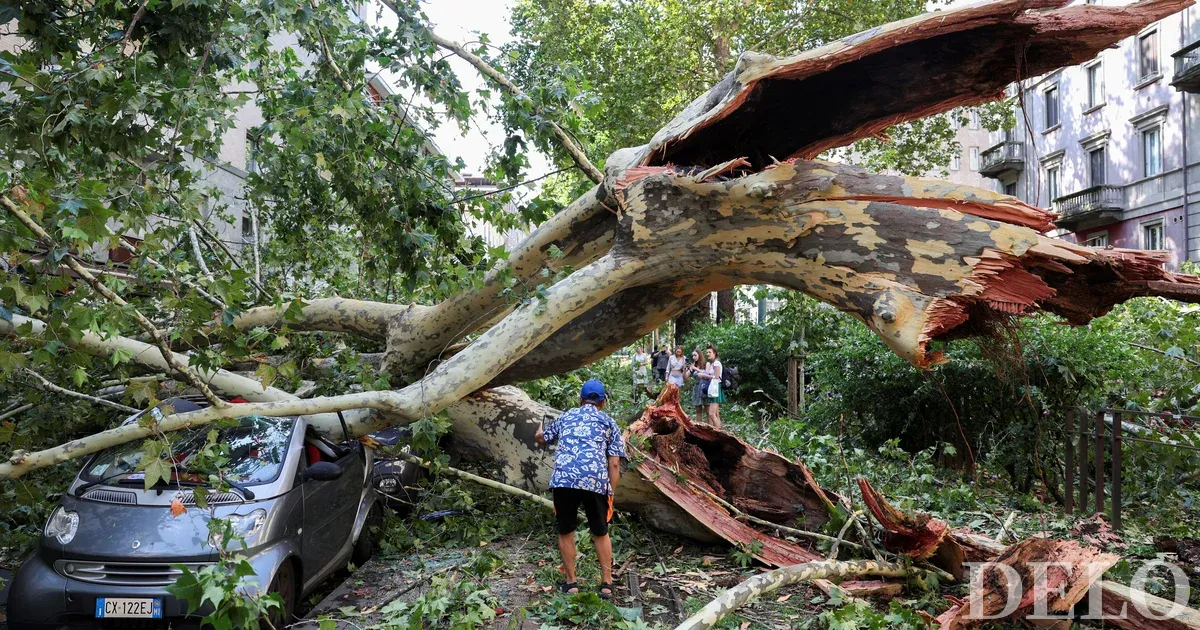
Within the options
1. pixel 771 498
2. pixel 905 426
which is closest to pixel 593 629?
pixel 771 498

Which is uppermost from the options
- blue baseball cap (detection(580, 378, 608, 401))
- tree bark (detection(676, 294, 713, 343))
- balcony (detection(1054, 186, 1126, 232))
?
balcony (detection(1054, 186, 1126, 232))

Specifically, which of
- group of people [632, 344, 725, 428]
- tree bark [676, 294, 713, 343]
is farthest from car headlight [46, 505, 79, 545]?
tree bark [676, 294, 713, 343]

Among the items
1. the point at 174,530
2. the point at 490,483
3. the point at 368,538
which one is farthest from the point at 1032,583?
the point at 174,530

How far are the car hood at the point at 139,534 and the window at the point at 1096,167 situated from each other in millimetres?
29217

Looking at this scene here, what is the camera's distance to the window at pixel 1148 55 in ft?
76.9

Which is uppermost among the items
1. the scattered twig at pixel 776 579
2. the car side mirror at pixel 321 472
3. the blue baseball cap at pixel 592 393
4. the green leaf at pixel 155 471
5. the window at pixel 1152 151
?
the window at pixel 1152 151

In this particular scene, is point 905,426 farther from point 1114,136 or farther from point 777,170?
point 1114,136

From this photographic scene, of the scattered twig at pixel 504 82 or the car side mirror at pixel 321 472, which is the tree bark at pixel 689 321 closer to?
the scattered twig at pixel 504 82

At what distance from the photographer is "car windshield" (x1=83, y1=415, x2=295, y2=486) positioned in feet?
16.5

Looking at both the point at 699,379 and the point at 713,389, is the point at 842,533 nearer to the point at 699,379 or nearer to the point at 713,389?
the point at 713,389

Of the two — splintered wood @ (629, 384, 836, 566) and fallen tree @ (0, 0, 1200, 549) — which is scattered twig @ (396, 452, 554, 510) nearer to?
fallen tree @ (0, 0, 1200, 549)

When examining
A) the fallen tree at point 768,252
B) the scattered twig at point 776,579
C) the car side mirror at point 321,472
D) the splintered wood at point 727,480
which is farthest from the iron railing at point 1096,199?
the car side mirror at point 321,472

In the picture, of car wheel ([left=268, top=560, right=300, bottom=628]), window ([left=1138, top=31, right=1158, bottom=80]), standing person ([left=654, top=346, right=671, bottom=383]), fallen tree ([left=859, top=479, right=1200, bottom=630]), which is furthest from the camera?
window ([left=1138, top=31, right=1158, bottom=80])

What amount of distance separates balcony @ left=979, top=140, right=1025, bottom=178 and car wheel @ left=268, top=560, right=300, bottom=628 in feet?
102
